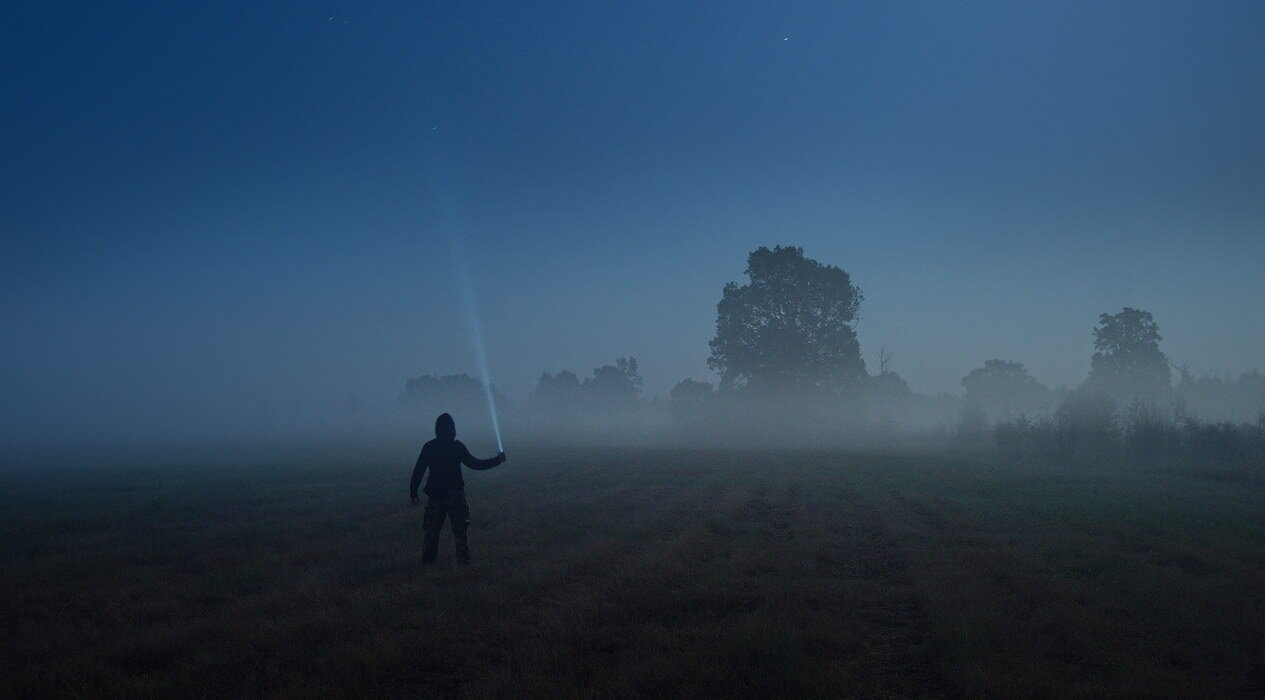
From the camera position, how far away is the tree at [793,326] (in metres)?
56.7

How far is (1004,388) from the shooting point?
9956cm

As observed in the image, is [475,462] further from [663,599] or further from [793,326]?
[793,326]

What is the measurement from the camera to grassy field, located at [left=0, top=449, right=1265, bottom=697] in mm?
5828

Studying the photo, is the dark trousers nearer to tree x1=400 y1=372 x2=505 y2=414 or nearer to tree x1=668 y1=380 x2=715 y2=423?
tree x1=668 y1=380 x2=715 y2=423

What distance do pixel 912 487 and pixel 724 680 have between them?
16.0 m

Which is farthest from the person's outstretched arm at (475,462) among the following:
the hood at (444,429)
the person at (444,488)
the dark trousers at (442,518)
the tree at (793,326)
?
the tree at (793,326)

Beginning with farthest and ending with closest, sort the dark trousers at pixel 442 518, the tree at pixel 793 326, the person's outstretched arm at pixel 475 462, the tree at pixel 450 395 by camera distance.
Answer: the tree at pixel 450 395 < the tree at pixel 793 326 < the person's outstretched arm at pixel 475 462 < the dark trousers at pixel 442 518

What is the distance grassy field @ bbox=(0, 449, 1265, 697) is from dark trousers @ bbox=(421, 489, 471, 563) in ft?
0.89

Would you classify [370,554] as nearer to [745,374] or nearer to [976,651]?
[976,651]

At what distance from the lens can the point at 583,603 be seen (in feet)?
25.7

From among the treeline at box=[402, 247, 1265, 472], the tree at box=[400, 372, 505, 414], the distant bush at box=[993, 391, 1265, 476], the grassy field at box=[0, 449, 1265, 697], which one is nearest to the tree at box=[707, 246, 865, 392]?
the treeline at box=[402, 247, 1265, 472]

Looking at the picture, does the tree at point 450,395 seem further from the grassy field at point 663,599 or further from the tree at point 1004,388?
the grassy field at point 663,599

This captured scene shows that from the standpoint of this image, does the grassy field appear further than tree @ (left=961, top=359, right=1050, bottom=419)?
No

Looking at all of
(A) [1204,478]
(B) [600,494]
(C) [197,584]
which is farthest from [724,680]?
(A) [1204,478]
